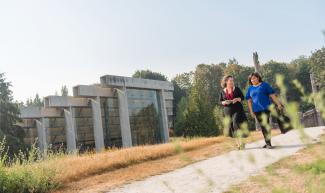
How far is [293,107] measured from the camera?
4.53 ft

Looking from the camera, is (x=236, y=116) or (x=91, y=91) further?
(x=91, y=91)

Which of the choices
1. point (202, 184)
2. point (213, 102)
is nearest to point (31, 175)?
point (202, 184)

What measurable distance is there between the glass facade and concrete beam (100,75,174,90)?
2.14ft

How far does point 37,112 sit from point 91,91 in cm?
587

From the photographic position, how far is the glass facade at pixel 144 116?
36.5 metres

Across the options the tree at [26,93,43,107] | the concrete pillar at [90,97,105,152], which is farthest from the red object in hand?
the tree at [26,93,43,107]

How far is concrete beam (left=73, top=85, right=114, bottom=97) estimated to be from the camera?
3148 centimetres

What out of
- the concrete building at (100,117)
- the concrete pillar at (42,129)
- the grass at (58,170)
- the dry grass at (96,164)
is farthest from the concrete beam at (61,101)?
the grass at (58,170)

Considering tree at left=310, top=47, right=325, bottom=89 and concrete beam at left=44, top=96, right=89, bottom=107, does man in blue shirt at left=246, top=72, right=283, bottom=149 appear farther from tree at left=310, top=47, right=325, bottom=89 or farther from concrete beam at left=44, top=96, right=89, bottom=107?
tree at left=310, top=47, right=325, bottom=89

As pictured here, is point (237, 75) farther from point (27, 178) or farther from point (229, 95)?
point (27, 178)

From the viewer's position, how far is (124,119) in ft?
115

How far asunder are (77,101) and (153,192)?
2913 centimetres

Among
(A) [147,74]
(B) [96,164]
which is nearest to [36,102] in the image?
(A) [147,74]

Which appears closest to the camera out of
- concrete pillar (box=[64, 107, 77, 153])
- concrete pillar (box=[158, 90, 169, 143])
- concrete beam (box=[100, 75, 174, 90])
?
concrete beam (box=[100, 75, 174, 90])
